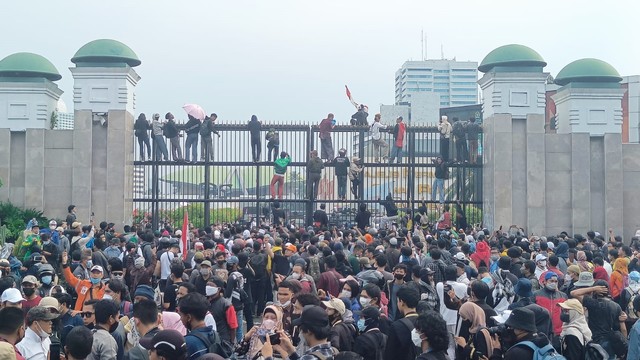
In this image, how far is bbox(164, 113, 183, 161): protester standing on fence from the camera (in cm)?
2330

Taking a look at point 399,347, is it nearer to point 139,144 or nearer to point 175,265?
point 175,265

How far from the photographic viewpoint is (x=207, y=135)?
23.6m

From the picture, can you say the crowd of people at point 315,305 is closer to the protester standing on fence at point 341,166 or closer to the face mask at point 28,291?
the face mask at point 28,291

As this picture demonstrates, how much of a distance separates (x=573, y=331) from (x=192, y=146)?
16589 mm

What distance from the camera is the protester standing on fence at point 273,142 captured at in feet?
78.0

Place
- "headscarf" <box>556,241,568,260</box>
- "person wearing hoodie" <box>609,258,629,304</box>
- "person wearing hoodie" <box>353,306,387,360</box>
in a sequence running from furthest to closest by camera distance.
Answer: "headscarf" <box>556,241,568,260</box> < "person wearing hoodie" <box>609,258,629,304</box> < "person wearing hoodie" <box>353,306,387,360</box>

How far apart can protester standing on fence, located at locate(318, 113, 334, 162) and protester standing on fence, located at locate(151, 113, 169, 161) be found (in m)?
4.31

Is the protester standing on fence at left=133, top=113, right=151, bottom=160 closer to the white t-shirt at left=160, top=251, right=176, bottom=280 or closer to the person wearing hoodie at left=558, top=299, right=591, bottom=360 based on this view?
the white t-shirt at left=160, top=251, right=176, bottom=280

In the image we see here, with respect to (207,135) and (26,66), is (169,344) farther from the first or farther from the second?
(26,66)

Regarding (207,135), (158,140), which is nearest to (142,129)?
(158,140)

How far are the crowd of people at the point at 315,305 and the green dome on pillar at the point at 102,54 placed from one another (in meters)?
8.70

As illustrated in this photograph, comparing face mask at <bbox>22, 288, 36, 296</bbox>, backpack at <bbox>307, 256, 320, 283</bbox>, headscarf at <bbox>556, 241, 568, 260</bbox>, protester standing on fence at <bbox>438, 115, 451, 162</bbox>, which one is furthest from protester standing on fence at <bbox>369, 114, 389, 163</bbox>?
face mask at <bbox>22, 288, 36, 296</bbox>

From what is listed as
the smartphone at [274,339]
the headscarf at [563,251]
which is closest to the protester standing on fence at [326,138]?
the headscarf at [563,251]

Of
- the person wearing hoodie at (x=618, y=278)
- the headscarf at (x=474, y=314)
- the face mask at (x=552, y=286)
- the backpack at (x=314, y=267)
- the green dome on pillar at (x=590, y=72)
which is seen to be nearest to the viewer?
the headscarf at (x=474, y=314)
